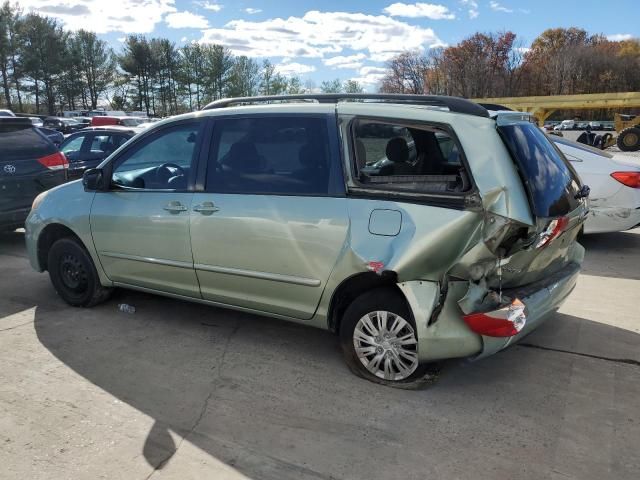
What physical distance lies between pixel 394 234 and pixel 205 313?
88.9 inches

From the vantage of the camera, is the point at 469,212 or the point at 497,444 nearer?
the point at 497,444

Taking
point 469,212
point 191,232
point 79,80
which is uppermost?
point 79,80

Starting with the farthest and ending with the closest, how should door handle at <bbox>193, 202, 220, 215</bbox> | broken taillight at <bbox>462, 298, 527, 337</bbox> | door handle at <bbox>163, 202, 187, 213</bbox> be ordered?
door handle at <bbox>163, 202, 187, 213</bbox>
door handle at <bbox>193, 202, 220, 215</bbox>
broken taillight at <bbox>462, 298, 527, 337</bbox>

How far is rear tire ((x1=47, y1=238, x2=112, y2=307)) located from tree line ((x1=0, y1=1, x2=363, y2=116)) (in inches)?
2352

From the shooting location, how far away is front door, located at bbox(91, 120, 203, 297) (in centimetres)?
402

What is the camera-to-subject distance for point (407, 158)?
3785mm

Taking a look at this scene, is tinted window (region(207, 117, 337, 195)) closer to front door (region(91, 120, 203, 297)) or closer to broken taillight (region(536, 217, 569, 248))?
front door (region(91, 120, 203, 297))

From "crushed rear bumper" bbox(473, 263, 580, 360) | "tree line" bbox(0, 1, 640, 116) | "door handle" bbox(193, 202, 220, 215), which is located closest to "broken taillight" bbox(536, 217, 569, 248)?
"crushed rear bumper" bbox(473, 263, 580, 360)

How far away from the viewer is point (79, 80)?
64312mm

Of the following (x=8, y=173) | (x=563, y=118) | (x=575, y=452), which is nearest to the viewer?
(x=575, y=452)

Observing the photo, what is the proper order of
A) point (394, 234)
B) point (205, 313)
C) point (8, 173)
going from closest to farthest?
point (394, 234)
point (205, 313)
point (8, 173)

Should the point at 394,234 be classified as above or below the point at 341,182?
below

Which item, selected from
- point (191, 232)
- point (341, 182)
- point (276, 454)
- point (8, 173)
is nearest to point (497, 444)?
point (276, 454)

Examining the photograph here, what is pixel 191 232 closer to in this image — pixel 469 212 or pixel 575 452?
pixel 469 212
